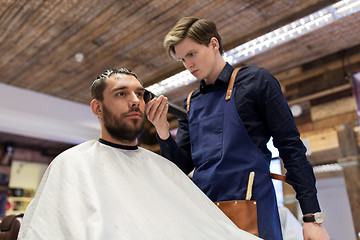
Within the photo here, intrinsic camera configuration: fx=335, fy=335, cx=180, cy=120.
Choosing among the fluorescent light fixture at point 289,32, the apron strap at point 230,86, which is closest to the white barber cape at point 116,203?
the apron strap at point 230,86

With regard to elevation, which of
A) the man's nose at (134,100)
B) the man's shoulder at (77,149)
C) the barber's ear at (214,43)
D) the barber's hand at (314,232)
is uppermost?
the barber's ear at (214,43)

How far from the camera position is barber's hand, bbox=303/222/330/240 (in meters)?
1.23

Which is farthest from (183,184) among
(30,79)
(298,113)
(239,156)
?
(30,79)

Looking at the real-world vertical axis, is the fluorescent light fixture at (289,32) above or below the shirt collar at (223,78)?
above

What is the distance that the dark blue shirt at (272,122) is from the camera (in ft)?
4.29

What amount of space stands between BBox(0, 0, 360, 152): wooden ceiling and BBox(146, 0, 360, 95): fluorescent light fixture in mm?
92

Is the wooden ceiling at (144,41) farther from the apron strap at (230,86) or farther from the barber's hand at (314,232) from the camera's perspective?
the barber's hand at (314,232)

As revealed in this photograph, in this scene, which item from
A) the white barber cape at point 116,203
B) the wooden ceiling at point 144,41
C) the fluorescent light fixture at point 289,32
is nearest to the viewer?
the white barber cape at point 116,203

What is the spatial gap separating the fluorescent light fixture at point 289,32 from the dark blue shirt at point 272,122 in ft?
7.93

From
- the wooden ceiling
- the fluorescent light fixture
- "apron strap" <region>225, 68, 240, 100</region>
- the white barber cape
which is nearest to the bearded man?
the white barber cape

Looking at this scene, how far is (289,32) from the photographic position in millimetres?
3871

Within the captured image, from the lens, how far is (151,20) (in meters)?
3.82

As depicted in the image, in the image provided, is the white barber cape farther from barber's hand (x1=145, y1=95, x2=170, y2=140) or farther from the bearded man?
barber's hand (x1=145, y1=95, x2=170, y2=140)

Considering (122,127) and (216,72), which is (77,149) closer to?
(122,127)
